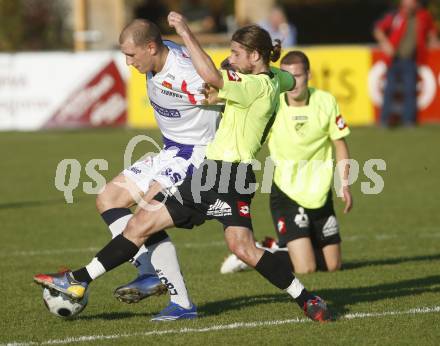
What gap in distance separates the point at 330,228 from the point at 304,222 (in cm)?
23

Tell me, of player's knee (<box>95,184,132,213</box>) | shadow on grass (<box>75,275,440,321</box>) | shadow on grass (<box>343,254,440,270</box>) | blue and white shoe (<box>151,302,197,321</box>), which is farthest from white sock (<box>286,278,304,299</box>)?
shadow on grass (<box>343,254,440,270</box>)

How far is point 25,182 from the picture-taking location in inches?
574

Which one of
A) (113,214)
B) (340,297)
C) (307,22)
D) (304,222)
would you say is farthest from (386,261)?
(307,22)

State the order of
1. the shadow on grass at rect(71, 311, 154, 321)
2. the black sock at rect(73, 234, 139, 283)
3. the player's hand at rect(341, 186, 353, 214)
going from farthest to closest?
the player's hand at rect(341, 186, 353, 214) → the shadow on grass at rect(71, 311, 154, 321) → the black sock at rect(73, 234, 139, 283)

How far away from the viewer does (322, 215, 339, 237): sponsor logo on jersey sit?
29.4ft

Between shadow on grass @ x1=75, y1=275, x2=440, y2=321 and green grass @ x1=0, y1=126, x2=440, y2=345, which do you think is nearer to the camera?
green grass @ x1=0, y1=126, x2=440, y2=345

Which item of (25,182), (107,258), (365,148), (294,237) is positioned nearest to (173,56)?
(107,258)

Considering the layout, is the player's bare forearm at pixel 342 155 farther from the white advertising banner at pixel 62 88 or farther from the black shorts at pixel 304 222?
the white advertising banner at pixel 62 88

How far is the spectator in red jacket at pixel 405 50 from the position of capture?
19.2m

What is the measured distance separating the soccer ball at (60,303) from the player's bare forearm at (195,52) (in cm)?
157

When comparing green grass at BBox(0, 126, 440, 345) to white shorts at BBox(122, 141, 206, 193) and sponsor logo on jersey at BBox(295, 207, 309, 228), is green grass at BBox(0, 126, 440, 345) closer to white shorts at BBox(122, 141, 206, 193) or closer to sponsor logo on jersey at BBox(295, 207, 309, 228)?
sponsor logo on jersey at BBox(295, 207, 309, 228)

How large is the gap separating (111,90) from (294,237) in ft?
38.2

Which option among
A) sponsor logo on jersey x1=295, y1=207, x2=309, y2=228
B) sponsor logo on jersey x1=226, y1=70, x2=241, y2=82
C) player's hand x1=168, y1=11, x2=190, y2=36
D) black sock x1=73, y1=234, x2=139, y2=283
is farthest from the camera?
sponsor logo on jersey x1=295, y1=207, x2=309, y2=228

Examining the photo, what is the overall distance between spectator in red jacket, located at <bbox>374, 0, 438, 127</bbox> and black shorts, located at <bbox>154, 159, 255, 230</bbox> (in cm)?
1294
